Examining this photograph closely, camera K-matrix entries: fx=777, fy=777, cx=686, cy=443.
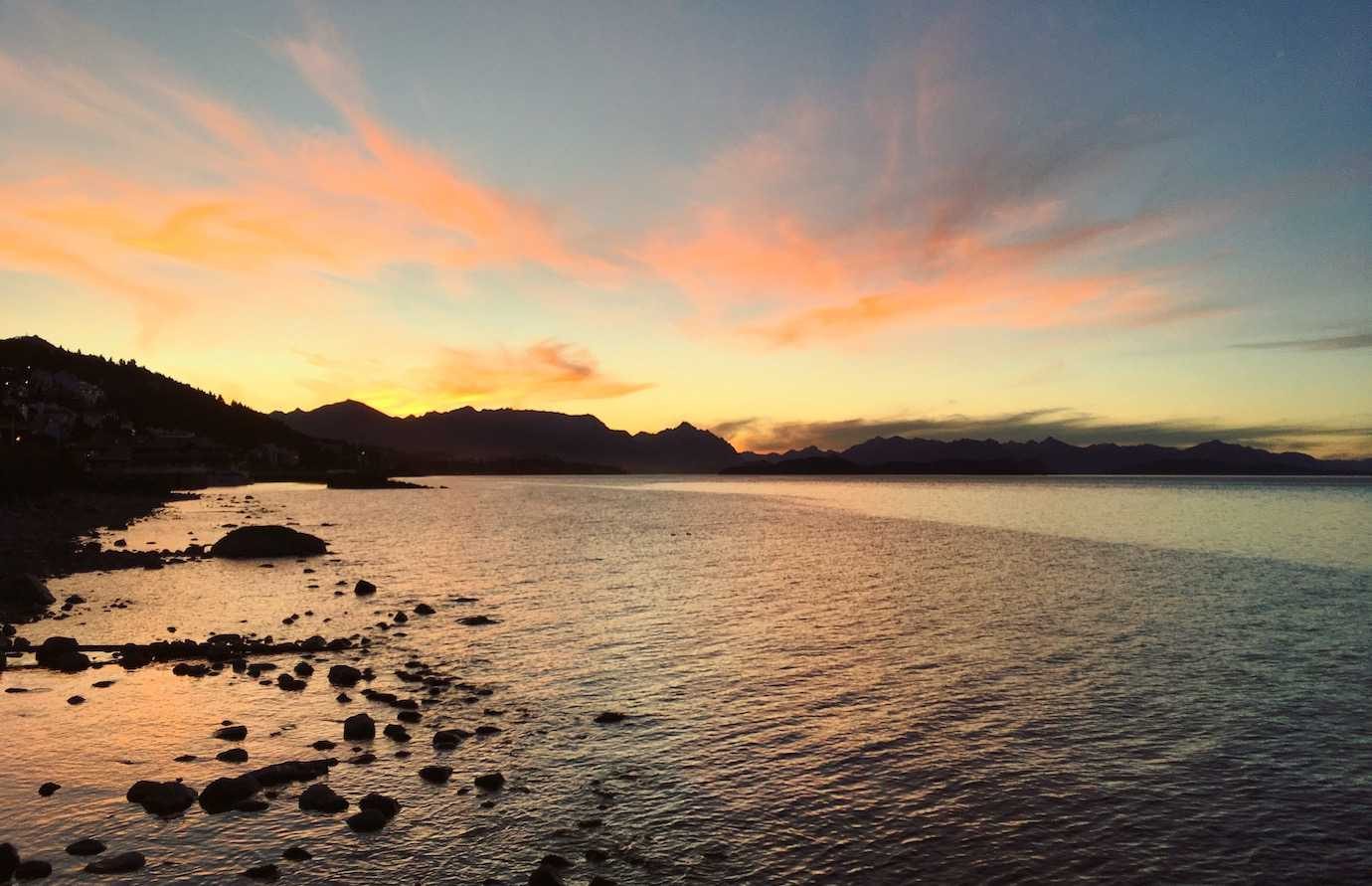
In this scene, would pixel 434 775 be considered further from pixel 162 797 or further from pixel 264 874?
pixel 162 797

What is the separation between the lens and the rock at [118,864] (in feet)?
51.9

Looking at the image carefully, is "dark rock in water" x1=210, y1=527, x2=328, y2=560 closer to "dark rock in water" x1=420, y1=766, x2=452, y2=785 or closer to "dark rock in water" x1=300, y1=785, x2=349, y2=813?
"dark rock in water" x1=420, y1=766, x2=452, y2=785

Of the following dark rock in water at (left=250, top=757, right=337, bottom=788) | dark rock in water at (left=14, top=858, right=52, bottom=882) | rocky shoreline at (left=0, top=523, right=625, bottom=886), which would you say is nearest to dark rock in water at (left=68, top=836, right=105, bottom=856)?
rocky shoreline at (left=0, top=523, right=625, bottom=886)

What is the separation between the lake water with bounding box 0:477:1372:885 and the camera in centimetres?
1744

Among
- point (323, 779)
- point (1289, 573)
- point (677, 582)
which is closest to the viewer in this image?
point (323, 779)

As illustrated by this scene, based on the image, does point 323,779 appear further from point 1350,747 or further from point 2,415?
point 2,415

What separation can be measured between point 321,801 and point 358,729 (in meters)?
5.16

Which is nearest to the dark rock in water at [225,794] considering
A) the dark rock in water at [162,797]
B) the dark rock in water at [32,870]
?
the dark rock in water at [162,797]

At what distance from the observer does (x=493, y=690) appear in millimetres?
30422

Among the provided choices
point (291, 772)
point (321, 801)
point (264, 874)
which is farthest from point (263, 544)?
point (264, 874)

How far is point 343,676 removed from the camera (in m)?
30.6

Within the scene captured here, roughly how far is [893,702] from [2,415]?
770ft

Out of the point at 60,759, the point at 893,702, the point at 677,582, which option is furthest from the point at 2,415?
the point at 893,702

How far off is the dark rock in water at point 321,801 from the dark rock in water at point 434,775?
7.14 feet
